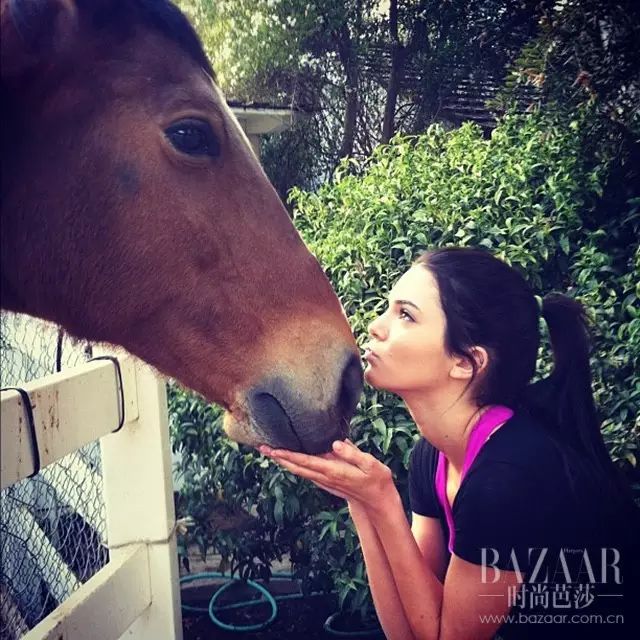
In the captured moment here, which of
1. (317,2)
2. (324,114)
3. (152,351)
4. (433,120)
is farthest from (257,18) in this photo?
(152,351)

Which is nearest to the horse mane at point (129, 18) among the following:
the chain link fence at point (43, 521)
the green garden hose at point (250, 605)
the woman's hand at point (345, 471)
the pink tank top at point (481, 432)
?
the woman's hand at point (345, 471)

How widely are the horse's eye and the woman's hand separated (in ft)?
1.37

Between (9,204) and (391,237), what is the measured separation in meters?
1.01

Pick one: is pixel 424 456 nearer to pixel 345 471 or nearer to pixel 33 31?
pixel 345 471

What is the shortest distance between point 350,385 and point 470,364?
10.5 inches

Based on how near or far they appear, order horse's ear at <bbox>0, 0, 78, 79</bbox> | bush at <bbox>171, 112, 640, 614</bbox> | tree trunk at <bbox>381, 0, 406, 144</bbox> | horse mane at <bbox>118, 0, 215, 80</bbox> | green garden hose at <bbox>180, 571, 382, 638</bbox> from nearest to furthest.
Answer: horse's ear at <bbox>0, 0, 78, 79</bbox>, horse mane at <bbox>118, 0, 215, 80</bbox>, bush at <bbox>171, 112, 640, 614</bbox>, tree trunk at <bbox>381, 0, 406, 144</bbox>, green garden hose at <bbox>180, 571, 382, 638</bbox>

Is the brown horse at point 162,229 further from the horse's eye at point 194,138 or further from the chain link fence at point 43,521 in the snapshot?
the chain link fence at point 43,521

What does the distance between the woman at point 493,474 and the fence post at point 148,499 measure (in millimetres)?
438

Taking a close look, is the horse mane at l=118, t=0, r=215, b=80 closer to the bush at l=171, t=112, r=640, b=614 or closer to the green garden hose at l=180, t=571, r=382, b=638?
the bush at l=171, t=112, r=640, b=614

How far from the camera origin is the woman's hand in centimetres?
91

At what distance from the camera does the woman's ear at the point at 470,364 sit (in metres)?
1.05

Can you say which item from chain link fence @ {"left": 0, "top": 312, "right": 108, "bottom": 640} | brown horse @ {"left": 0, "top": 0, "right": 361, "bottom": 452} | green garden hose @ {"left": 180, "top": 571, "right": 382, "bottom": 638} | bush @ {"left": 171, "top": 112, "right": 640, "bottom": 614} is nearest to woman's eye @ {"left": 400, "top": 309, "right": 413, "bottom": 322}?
brown horse @ {"left": 0, "top": 0, "right": 361, "bottom": 452}

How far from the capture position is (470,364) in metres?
1.05

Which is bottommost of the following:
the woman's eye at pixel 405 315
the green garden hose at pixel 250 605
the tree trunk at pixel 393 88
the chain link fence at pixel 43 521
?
the green garden hose at pixel 250 605
